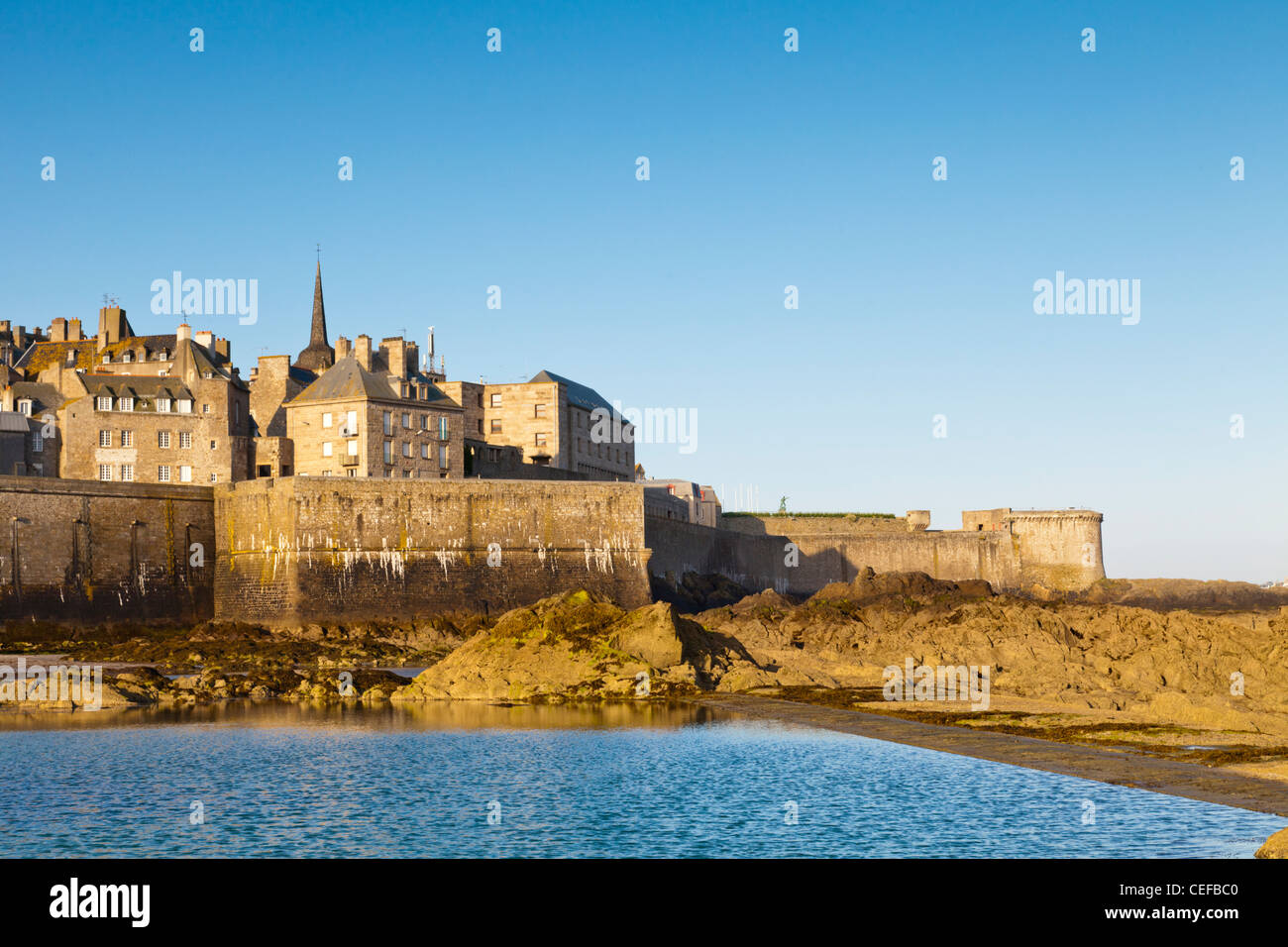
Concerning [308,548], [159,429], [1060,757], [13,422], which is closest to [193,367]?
[159,429]

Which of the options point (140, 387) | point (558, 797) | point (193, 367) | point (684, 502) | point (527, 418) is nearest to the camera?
point (558, 797)

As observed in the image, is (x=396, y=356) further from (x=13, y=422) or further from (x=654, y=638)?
(x=654, y=638)

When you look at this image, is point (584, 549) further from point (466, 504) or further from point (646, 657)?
point (646, 657)

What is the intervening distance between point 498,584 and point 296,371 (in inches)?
1395

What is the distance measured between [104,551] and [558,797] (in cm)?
3350

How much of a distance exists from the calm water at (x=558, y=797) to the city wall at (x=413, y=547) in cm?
2203

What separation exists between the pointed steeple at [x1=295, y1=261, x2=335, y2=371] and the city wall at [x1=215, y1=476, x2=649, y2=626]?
1604 inches

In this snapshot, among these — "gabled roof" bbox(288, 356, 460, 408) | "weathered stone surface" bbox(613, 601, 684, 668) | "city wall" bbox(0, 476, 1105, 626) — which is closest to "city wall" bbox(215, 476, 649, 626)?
"city wall" bbox(0, 476, 1105, 626)

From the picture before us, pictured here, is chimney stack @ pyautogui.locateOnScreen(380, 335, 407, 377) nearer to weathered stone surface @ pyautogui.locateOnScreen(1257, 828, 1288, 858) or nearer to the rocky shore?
the rocky shore

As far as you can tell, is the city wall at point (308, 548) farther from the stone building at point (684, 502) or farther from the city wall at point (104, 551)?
the stone building at point (684, 502)

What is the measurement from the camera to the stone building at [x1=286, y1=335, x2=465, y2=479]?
55.3 metres

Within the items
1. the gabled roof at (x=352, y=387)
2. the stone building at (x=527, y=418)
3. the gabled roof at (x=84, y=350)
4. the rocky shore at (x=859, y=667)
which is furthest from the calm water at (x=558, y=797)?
the gabled roof at (x=84, y=350)

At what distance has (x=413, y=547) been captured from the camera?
46.5 metres
